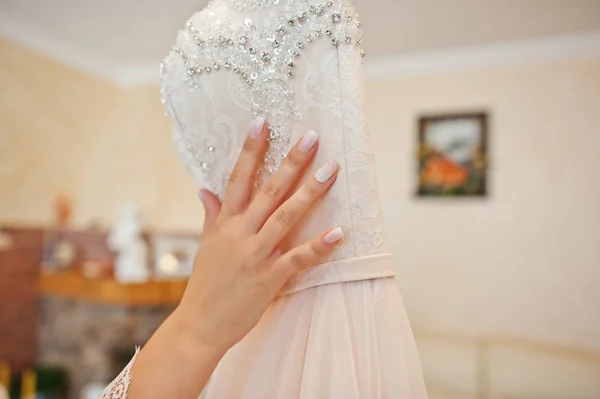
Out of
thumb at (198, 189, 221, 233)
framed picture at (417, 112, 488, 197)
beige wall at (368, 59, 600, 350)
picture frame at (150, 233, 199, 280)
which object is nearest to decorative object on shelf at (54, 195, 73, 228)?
picture frame at (150, 233, 199, 280)

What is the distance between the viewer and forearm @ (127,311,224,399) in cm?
54

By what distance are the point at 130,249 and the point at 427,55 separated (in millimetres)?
2094

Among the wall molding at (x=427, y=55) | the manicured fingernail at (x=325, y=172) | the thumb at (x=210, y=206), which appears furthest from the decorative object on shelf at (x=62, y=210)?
the manicured fingernail at (x=325, y=172)

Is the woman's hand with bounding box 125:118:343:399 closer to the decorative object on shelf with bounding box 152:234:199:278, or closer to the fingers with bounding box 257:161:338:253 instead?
the fingers with bounding box 257:161:338:253

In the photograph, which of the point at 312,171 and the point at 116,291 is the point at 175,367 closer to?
the point at 312,171

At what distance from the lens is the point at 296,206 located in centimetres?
51

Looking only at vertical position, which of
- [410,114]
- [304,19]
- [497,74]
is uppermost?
[497,74]

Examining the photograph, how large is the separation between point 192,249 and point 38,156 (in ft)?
3.47

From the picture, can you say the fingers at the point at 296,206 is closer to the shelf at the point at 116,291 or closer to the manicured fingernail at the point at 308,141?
the manicured fingernail at the point at 308,141

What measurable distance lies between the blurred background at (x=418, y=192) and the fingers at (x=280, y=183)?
1865 mm

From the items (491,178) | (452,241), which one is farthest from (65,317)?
(491,178)

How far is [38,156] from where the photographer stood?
2807 mm

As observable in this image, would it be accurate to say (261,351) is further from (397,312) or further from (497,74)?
(497,74)

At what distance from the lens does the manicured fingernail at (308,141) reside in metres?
0.51
